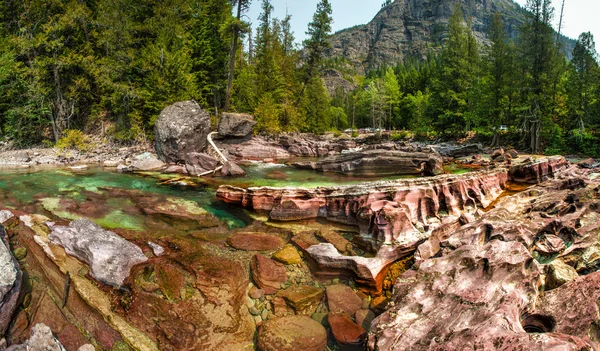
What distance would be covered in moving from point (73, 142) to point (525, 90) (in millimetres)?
41324

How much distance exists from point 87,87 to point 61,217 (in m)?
24.8

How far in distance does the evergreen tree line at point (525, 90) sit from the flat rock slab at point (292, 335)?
2757 cm

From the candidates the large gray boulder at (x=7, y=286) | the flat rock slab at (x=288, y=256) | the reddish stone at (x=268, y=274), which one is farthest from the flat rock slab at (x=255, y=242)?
the large gray boulder at (x=7, y=286)

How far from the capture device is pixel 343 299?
507 cm

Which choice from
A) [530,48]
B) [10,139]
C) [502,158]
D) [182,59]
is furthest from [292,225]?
[10,139]

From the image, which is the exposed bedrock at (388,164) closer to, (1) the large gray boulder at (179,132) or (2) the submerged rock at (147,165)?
(1) the large gray boulder at (179,132)

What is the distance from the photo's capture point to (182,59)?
86.8 ft

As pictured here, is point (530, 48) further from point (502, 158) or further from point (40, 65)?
point (40, 65)

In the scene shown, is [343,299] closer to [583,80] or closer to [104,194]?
[104,194]

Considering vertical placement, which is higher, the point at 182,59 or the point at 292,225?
the point at 182,59

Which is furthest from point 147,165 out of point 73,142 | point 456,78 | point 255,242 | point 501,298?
point 456,78

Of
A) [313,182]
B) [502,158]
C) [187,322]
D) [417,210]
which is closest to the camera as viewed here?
[187,322]

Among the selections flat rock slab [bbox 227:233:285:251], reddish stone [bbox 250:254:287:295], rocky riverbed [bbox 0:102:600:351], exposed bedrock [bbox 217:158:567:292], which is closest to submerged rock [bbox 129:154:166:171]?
rocky riverbed [bbox 0:102:600:351]

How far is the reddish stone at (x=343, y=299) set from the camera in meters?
4.84
